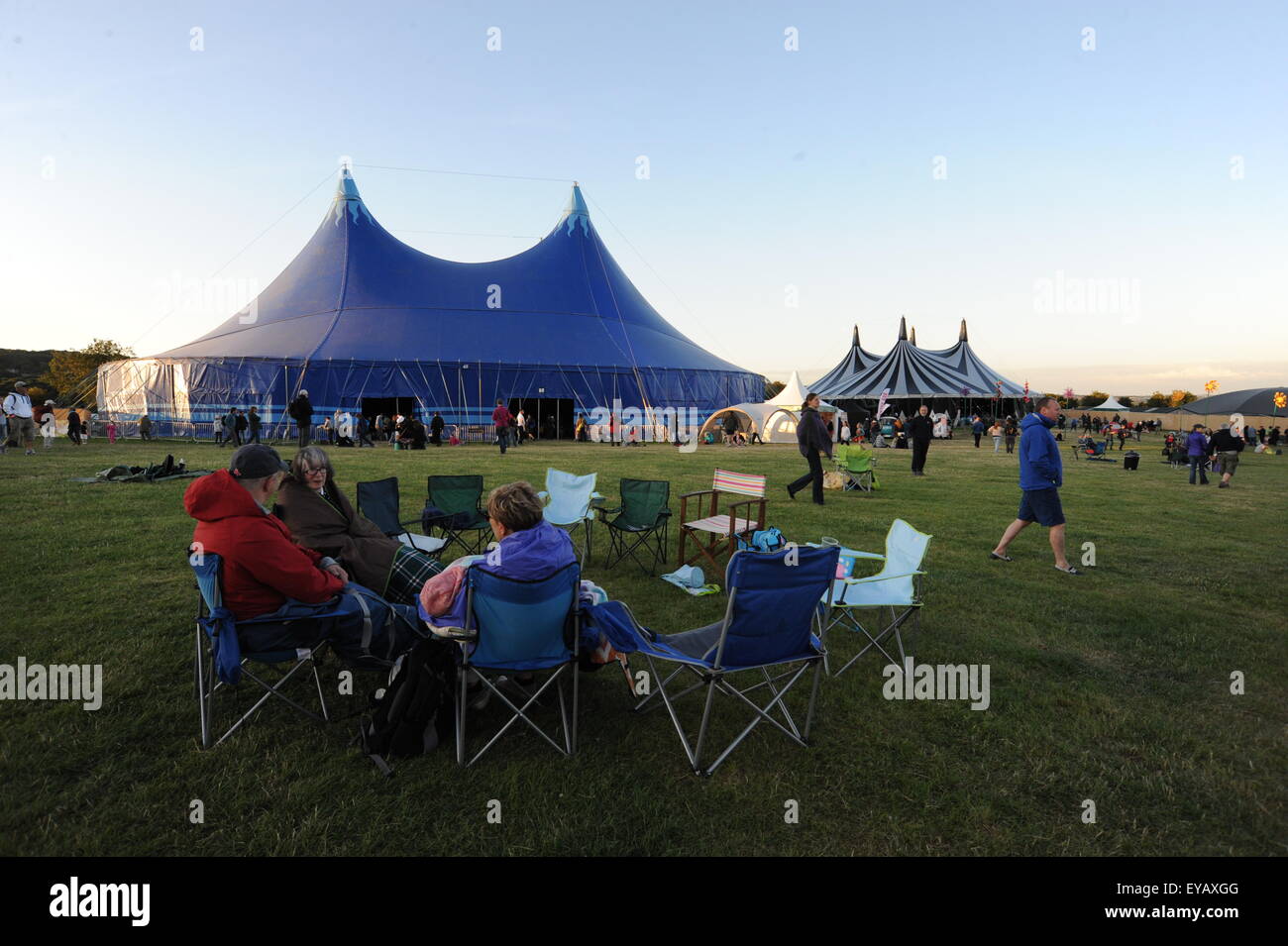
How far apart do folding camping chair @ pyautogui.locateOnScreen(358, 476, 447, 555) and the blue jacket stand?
211 inches

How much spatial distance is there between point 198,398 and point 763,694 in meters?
28.8

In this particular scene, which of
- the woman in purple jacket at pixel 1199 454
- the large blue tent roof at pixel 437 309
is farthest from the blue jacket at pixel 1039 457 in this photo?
the large blue tent roof at pixel 437 309

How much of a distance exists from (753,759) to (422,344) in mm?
26753

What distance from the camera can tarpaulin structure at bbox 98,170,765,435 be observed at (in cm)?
2642

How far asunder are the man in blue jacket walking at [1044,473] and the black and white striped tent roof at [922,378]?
34173 millimetres

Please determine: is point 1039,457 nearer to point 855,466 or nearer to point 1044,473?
point 1044,473

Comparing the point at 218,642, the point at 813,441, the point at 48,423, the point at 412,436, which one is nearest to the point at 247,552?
the point at 218,642

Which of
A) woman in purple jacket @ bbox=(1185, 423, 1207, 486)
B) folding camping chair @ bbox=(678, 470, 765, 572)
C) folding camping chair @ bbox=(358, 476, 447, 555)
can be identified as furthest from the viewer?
woman in purple jacket @ bbox=(1185, 423, 1207, 486)

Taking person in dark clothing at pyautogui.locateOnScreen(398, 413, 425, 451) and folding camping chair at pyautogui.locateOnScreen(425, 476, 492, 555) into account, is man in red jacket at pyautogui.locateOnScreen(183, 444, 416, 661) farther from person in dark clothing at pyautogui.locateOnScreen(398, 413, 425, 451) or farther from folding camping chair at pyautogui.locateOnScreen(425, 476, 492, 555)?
person in dark clothing at pyautogui.locateOnScreen(398, 413, 425, 451)

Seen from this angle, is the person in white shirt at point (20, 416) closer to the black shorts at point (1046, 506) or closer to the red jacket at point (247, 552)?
the red jacket at point (247, 552)

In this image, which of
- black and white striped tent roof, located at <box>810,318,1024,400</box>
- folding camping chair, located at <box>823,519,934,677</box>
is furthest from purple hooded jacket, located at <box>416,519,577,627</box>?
black and white striped tent roof, located at <box>810,318,1024,400</box>

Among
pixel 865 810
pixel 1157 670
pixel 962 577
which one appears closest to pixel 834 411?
pixel 962 577
